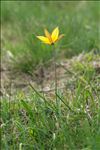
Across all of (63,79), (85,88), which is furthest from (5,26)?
(85,88)

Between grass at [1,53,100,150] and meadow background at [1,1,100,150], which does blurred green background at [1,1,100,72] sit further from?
grass at [1,53,100,150]

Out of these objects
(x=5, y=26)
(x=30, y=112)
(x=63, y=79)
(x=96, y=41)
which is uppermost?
(x=5, y=26)

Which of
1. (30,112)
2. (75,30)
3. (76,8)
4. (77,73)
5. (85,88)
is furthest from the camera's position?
(76,8)

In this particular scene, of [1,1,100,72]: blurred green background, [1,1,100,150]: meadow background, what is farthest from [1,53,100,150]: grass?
[1,1,100,72]: blurred green background

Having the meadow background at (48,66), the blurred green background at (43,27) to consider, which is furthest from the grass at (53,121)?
the blurred green background at (43,27)

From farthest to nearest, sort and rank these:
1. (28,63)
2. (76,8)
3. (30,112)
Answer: (76,8)
(28,63)
(30,112)

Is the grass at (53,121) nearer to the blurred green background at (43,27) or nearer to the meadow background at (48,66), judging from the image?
the meadow background at (48,66)

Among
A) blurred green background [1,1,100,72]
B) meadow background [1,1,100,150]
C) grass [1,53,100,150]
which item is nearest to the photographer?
grass [1,53,100,150]

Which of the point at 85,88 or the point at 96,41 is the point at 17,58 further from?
the point at 85,88
